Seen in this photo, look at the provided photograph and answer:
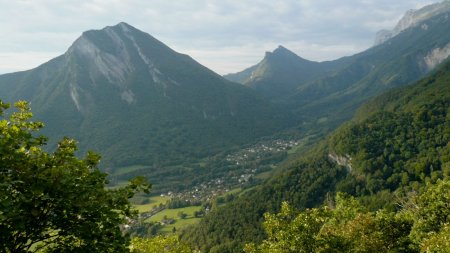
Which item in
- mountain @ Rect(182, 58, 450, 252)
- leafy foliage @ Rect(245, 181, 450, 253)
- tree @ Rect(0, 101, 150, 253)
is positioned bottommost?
mountain @ Rect(182, 58, 450, 252)

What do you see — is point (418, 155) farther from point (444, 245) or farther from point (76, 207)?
point (76, 207)

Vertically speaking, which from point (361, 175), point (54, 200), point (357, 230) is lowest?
point (361, 175)

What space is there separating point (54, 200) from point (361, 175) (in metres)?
165

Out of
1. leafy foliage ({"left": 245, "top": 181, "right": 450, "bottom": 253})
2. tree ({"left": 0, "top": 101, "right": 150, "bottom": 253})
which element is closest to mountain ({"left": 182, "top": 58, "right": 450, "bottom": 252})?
leafy foliage ({"left": 245, "top": 181, "right": 450, "bottom": 253})

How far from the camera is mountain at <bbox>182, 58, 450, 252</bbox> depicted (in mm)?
144125

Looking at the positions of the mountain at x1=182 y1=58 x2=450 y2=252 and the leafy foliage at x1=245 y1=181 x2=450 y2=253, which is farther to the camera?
the mountain at x1=182 y1=58 x2=450 y2=252

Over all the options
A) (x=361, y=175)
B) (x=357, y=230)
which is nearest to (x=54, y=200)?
(x=357, y=230)

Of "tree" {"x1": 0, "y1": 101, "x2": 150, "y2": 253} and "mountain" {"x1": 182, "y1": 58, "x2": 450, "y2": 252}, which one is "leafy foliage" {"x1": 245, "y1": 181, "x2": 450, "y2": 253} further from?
"mountain" {"x1": 182, "y1": 58, "x2": 450, "y2": 252}

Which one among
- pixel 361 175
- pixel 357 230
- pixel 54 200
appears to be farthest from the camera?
pixel 361 175

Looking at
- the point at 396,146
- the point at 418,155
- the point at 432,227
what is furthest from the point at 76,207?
the point at 396,146

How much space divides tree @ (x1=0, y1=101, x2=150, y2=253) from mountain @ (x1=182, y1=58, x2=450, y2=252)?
124 metres

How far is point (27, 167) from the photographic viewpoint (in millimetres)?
15539

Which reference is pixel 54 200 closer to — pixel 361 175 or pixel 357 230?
pixel 357 230

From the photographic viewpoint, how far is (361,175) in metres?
166
